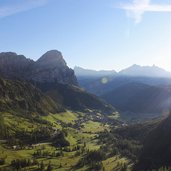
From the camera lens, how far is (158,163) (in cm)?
19838

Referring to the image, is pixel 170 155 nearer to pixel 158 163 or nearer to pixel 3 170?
pixel 158 163

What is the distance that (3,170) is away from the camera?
19938 centimetres

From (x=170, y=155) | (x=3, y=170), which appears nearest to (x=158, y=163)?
(x=170, y=155)

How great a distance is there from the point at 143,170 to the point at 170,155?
18633mm

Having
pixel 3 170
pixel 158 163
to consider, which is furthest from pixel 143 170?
pixel 3 170

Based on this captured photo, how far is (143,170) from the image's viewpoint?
7707 inches

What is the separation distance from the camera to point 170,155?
654 feet

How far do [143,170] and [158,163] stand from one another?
10.2 meters

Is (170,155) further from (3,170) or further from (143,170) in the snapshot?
(3,170)

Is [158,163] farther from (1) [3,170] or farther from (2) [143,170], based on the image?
(1) [3,170]

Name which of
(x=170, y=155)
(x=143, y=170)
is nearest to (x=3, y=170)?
(x=143, y=170)

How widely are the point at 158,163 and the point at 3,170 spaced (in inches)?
3580
